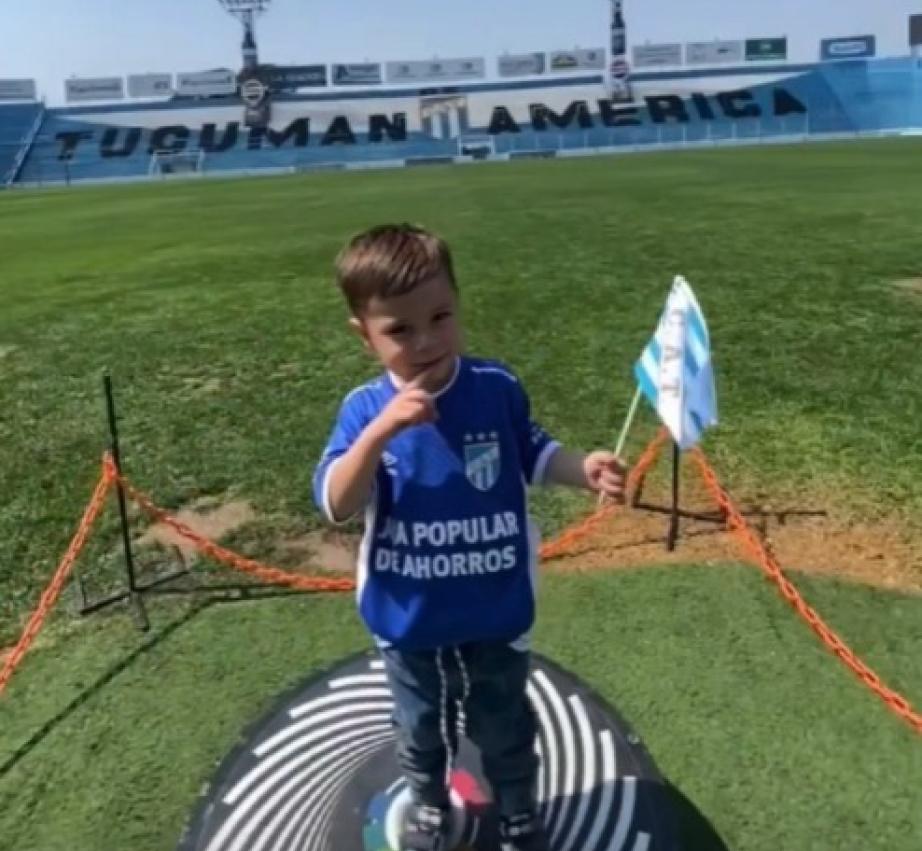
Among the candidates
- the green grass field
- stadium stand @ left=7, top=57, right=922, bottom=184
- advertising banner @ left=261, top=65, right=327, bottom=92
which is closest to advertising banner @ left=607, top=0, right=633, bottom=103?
stadium stand @ left=7, top=57, right=922, bottom=184

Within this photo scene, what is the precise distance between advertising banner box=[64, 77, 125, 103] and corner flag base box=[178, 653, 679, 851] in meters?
77.1

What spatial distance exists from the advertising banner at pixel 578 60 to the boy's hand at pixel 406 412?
79239 mm

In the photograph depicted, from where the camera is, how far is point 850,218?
15.7 meters

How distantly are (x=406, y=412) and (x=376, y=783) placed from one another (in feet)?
5.50

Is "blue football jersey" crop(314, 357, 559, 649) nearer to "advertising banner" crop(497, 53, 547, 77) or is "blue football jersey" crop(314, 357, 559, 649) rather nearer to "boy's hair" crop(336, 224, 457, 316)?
"boy's hair" crop(336, 224, 457, 316)

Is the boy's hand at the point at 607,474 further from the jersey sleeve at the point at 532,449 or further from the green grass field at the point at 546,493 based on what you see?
the green grass field at the point at 546,493

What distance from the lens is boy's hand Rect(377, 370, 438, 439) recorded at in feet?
7.90

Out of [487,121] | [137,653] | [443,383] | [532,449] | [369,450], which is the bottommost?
[137,653]

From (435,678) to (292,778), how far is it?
98cm

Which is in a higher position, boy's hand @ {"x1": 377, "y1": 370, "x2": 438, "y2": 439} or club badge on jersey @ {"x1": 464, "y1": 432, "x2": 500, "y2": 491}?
boy's hand @ {"x1": 377, "y1": 370, "x2": 438, "y2": 439}

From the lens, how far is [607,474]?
9.02ft

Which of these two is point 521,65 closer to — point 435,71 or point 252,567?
point 435,71

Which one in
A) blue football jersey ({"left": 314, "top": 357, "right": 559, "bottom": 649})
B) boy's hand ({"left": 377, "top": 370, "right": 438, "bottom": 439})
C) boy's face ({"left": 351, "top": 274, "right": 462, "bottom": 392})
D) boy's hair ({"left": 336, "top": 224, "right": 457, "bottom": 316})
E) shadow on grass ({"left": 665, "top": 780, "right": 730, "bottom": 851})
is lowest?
shadow on grass ({"left": 665, "top": 780, "right": 730, "bottom": 851})

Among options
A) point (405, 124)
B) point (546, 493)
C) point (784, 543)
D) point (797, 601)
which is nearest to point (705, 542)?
point (784, 543)
